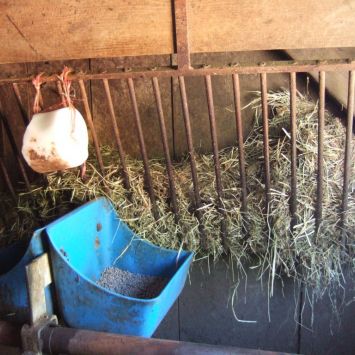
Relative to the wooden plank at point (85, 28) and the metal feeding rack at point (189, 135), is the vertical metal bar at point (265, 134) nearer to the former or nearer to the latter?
the metal feeding rack at point (189, 135)

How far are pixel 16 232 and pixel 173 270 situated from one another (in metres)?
0.69

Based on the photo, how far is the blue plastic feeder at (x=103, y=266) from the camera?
1.31 meters

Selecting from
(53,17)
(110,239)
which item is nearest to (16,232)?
(110,239)

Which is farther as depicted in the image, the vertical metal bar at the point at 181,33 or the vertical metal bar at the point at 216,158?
the vertical metal bar at the point at 216,158

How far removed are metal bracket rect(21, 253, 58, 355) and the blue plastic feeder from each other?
0.06 metres

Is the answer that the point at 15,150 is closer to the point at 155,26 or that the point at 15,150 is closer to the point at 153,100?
the point at 153,100

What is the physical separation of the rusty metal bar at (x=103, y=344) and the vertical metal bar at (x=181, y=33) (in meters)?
0.88

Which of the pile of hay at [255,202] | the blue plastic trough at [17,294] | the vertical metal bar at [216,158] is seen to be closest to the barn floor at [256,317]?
the pile of hay at [255,202]

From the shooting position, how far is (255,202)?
5.53ft

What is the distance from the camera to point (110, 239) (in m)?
1.71

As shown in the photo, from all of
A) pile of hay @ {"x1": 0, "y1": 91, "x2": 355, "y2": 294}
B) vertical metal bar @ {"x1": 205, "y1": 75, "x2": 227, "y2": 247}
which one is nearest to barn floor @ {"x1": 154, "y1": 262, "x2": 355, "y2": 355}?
pile of hay @ {"x1": 0, "y1": 91, "x2": 355, "y2": 294}

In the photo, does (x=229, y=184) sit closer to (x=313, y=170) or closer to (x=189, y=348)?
(x=313, y=170)

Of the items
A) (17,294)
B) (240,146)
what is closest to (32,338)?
(17,294)

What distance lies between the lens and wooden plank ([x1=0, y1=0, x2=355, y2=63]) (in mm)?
1374
